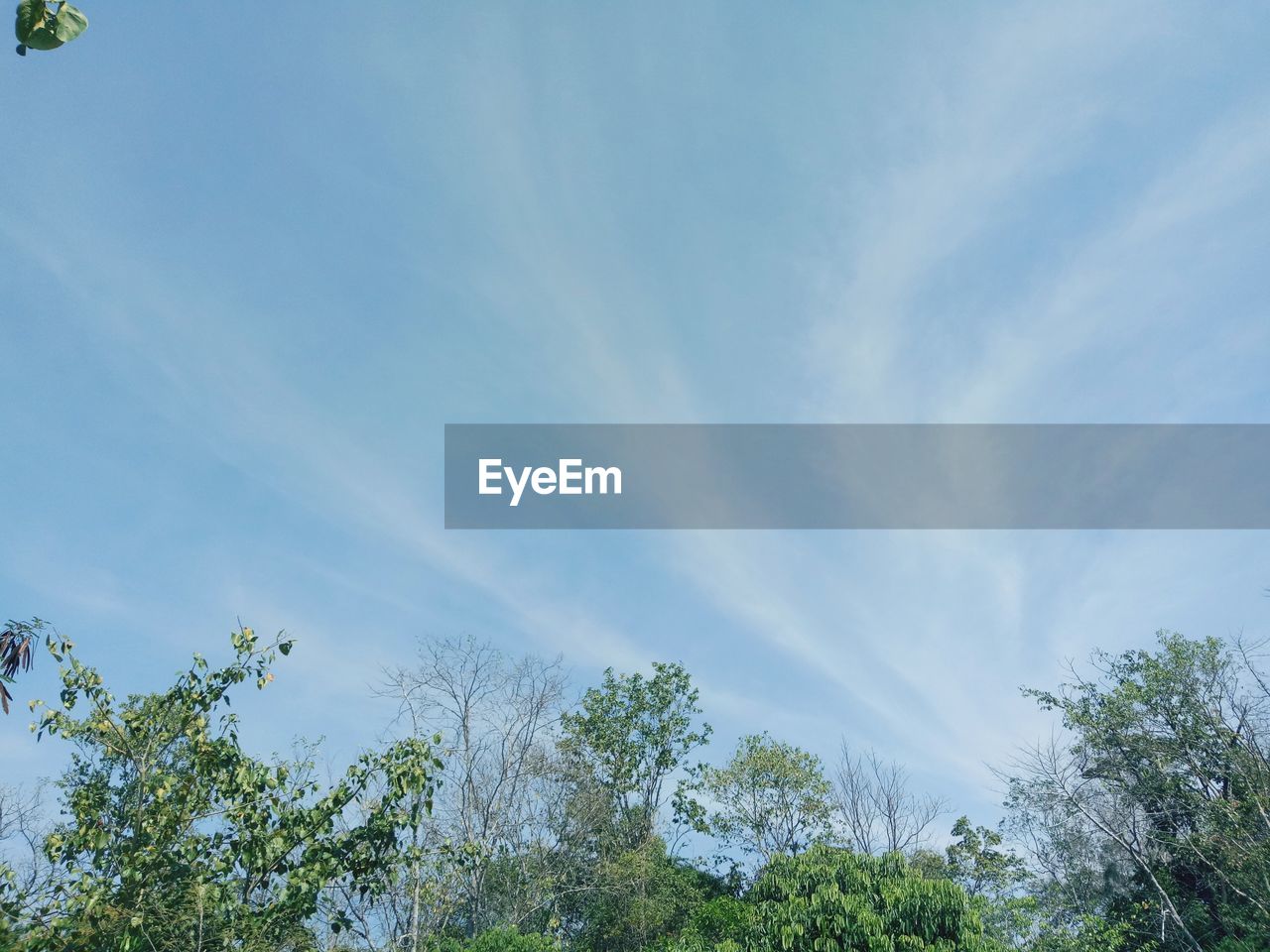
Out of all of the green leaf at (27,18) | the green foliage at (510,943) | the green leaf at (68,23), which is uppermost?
the green leaf at (68,23)

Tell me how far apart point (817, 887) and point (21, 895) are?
10.5 metres

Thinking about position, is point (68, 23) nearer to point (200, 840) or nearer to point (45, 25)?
point (45, 25)

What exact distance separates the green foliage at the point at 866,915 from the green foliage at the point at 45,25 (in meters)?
13.0

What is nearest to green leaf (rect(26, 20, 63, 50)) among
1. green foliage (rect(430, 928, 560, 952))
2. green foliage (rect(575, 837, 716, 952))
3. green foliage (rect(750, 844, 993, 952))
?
green foliage (rect(750, 844, 993, 952))

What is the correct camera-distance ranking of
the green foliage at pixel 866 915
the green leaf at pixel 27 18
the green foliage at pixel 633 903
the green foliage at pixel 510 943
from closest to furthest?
the green leaf at pixel 27 18 < the green foliage at pixel 866 915 < the green foliage at pixel 510 943 < the green foliage at pixel 633 903

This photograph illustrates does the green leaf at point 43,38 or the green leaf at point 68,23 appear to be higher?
the green leaf at point 68,23

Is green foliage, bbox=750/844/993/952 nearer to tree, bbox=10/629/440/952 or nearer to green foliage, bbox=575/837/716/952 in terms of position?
tree, bbox=10/629/440/952

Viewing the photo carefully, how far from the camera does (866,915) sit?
1218 cm

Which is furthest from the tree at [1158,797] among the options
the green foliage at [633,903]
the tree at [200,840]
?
the tree at [200,840]

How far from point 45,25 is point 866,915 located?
13347 millimetres

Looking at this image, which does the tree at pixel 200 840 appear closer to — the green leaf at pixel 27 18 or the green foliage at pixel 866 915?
the green leaf at pixel 27 18

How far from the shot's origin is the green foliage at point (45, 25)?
1.52 meters

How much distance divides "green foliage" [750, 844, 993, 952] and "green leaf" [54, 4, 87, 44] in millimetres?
12995

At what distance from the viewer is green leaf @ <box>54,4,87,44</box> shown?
5.19 ft
